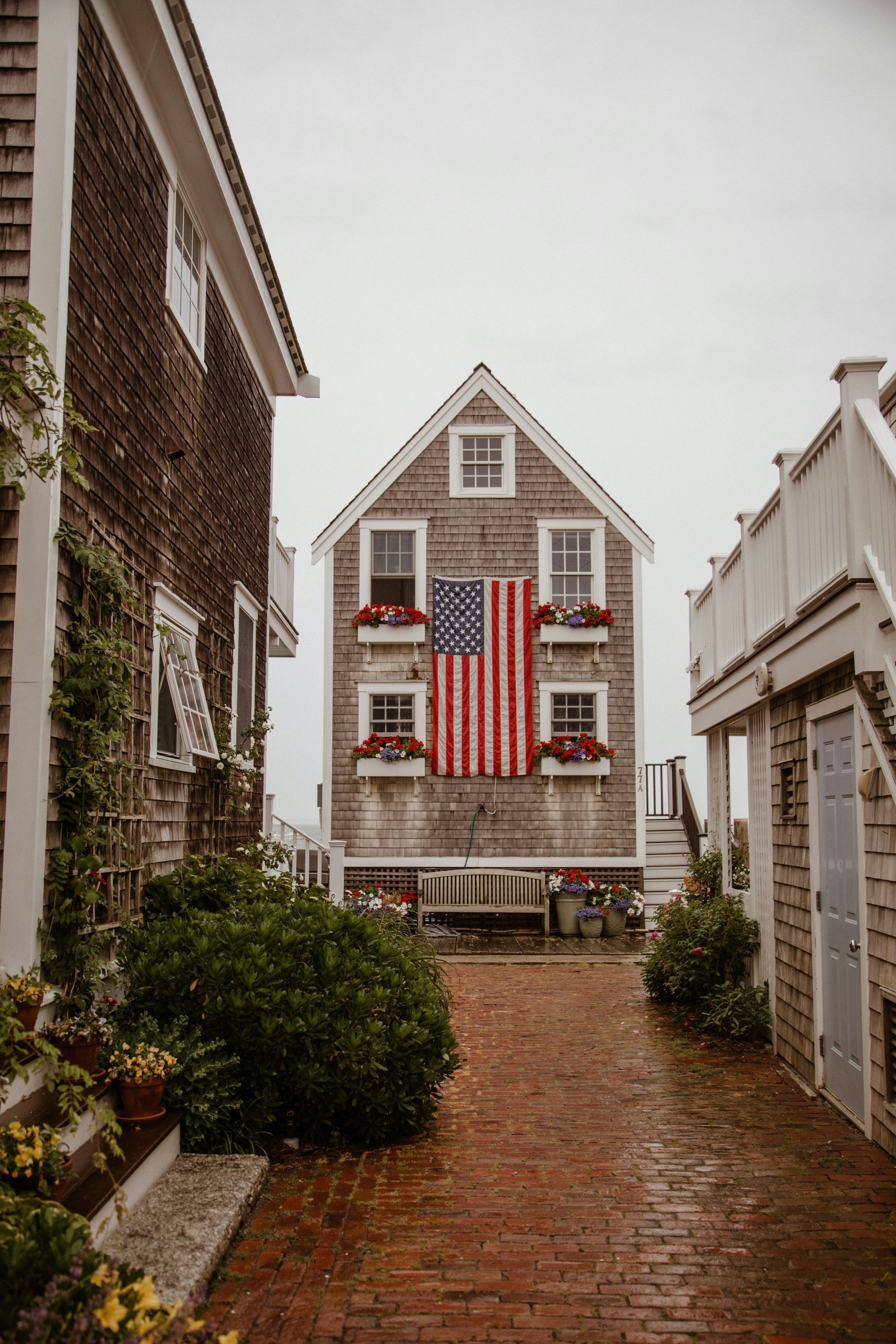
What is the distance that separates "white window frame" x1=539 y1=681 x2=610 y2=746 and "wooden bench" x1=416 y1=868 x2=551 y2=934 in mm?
2273

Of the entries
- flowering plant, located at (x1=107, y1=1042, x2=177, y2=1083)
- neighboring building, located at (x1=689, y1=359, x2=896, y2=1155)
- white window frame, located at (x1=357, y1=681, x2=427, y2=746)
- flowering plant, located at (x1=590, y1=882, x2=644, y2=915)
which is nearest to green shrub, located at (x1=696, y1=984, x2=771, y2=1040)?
neighboring building, located at (x1=689, y1=359, x2=896, y2=1155)

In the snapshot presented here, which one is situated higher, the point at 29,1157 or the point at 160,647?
the point at 160,647

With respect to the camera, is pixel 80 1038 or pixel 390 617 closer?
pixel 80 1038

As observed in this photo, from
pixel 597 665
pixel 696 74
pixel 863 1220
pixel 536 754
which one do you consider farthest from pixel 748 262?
pixel 863 1220

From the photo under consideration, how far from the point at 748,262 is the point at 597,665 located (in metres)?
11.3

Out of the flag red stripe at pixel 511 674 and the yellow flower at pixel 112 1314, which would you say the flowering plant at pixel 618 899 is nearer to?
the flag red stripe at pixel 511 674

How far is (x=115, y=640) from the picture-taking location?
216 inches

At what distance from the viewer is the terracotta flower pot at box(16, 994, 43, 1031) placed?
14.4ft

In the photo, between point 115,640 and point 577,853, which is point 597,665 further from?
point 115,640

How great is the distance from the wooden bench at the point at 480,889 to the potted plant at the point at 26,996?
1252 centimetres

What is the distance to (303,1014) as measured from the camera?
5629 mm

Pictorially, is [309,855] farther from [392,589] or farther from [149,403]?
[149,403]

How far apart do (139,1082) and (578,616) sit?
13.6 metres

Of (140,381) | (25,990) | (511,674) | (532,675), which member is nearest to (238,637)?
(140,381)
